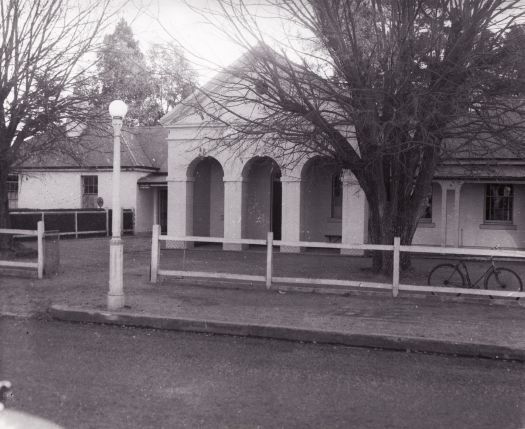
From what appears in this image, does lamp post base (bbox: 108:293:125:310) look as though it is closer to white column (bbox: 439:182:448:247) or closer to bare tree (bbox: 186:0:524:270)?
bare tree (bbox: 186:0:524:270)

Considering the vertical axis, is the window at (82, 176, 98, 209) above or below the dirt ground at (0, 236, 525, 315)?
above

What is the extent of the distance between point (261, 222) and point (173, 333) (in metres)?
15.0

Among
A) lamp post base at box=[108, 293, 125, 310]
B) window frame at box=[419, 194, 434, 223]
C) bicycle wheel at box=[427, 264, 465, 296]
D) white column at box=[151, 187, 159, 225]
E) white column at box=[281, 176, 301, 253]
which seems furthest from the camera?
white column at box=[151, 187, 159, 225]

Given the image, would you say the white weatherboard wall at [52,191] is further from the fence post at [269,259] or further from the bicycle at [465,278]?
the bicycle at [465,278]

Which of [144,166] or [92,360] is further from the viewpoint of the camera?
[144,166]

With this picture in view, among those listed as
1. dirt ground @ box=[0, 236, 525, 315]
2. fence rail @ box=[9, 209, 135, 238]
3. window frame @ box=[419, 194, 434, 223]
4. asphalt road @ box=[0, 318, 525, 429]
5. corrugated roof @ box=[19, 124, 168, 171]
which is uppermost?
corrugated roof @ box=[19, 124, 168, 171]

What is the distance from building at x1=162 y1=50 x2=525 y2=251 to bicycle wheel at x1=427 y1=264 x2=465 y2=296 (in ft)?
23.7

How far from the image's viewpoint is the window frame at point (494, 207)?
71.3 ft

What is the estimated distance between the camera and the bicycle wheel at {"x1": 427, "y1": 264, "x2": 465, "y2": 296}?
40.6 ft

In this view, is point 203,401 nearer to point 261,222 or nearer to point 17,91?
point 17,91

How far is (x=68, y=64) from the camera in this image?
56.2 feet

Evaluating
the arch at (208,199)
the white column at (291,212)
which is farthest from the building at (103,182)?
the white column at (291,212)

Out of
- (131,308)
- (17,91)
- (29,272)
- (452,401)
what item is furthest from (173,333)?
(17,91)

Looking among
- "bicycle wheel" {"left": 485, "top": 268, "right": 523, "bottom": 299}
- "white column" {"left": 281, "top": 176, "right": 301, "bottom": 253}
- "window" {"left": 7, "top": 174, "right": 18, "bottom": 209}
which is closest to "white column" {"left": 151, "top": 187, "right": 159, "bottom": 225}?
"window" {"left": 7, "top": 174, "right": 18, "bottom": 209}
